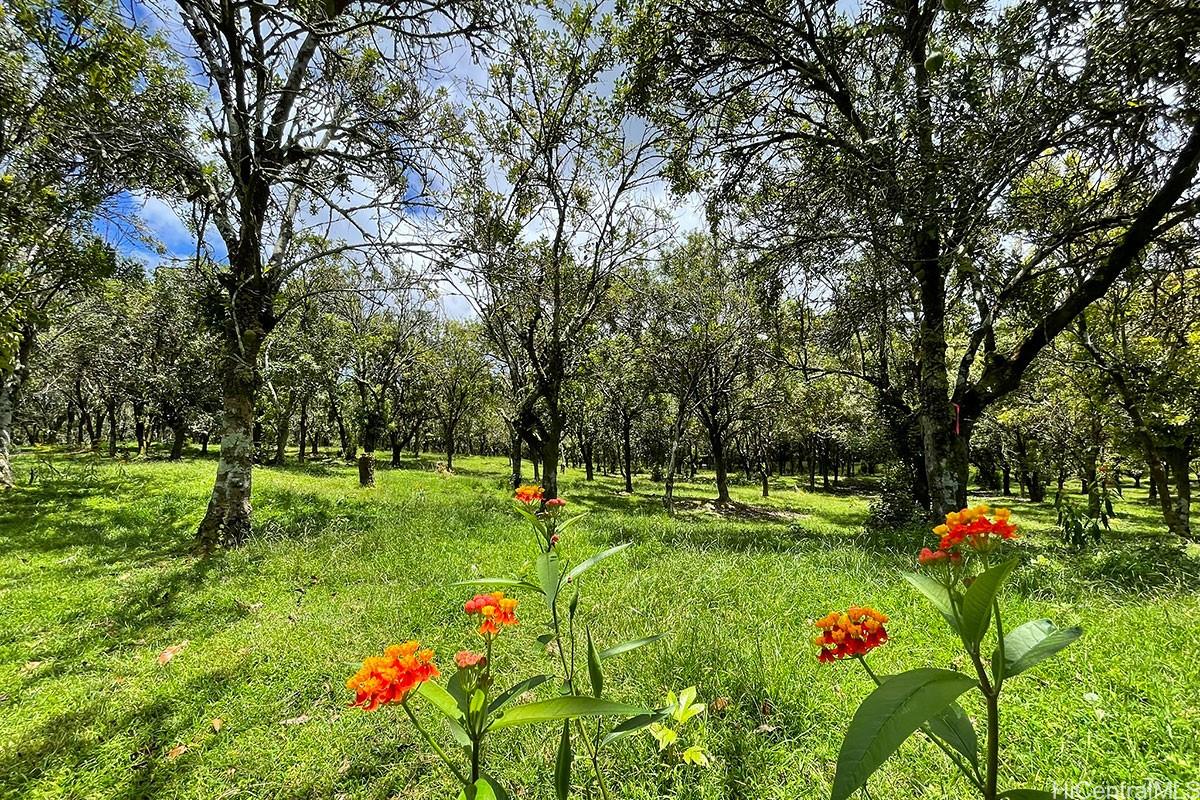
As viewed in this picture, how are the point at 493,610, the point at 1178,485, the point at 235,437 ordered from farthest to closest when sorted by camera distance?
the point at 1178,485 → the point at 235,437 → the point at 493,610

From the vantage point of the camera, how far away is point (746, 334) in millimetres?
16359

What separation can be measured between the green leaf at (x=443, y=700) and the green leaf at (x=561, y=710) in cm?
19

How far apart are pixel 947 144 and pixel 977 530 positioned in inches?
178

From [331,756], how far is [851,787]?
10.9 ft

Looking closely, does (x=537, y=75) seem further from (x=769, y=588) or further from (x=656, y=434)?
(x=656, y=434)

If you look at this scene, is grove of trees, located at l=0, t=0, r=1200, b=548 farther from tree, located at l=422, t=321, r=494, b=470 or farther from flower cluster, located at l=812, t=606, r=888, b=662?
tree, located at l=422, t=321, r=494, b=470

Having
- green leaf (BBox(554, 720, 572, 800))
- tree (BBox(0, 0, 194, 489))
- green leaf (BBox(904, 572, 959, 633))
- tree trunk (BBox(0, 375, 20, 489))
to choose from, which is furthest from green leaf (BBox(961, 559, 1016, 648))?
tree trunk (BBox(0, 375, 20, 489))

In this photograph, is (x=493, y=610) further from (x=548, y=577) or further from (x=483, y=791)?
(x=483, y=791)

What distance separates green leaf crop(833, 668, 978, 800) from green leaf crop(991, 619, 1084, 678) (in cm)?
13

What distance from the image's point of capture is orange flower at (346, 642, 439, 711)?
3.87 ft

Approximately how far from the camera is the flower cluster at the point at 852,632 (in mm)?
1365

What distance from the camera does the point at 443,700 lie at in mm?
1311

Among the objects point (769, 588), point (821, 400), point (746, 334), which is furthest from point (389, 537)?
point (821, 400)

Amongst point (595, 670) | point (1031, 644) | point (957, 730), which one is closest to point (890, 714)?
point (957, 730)
